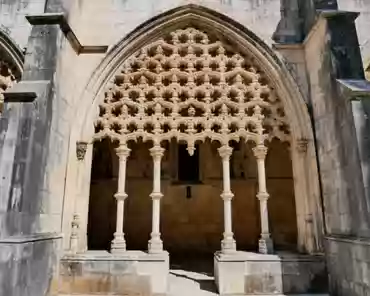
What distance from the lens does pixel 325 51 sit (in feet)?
16.0

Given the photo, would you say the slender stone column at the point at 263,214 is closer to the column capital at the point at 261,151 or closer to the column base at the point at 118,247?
the column capital at the point at 261,151

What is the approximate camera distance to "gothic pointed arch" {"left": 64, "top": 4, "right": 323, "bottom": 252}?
5.29 metres

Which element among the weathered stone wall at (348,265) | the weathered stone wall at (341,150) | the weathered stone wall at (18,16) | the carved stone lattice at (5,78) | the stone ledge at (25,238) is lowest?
the weathered stone wall at (348,265)

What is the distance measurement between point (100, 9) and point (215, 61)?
2.34m

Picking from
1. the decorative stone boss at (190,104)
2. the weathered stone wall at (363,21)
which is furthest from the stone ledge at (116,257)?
the weathered stone wall at (363,21)

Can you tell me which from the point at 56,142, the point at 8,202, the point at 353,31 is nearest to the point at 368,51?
the point at 353,31

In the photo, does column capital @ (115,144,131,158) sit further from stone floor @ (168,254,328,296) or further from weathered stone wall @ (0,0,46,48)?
weathered stone wall @ (0,0,46,48)

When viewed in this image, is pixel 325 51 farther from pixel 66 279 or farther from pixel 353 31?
pixel 66 279

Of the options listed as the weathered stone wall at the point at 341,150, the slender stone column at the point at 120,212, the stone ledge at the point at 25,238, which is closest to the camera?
the stone ledge at the point at 25,238

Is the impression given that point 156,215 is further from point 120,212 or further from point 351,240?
point 351,240

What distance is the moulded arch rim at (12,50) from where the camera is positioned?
18.9 feet

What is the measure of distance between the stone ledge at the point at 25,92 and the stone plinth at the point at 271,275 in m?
3.45

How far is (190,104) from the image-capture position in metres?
5.46

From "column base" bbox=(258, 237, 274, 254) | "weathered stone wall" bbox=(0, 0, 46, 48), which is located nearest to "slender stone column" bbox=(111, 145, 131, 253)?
"column base" bbox=(258, 237, 274, 254)
